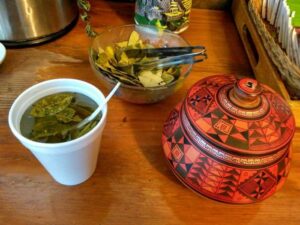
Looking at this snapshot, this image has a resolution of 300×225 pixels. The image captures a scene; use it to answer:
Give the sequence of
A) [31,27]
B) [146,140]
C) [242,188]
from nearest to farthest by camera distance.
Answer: [242,188] → [146,140] → [31,27]

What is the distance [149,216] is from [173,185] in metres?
0.06

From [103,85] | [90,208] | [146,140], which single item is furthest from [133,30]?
[90,208]

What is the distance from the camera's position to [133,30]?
25.9 inches

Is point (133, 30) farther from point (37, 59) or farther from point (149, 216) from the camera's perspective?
point (149, 216)

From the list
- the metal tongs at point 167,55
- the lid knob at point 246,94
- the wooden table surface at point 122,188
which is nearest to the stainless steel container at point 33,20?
the wooden table surface at point 122,188

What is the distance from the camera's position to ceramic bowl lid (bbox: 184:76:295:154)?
378 millimetres

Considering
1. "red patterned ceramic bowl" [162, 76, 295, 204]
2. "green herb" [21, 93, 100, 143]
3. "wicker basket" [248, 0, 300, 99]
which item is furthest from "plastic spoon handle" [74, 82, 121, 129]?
"wicker basket" [248, 0, 300, 99]

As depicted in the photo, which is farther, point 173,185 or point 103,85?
point 103,85

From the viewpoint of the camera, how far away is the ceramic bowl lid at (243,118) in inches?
14.9

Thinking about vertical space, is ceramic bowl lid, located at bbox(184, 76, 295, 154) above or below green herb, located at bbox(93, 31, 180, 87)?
above

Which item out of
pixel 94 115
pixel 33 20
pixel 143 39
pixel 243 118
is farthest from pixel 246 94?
pixel 33 20

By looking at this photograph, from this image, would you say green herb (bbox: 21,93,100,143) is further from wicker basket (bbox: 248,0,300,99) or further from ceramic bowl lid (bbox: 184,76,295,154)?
wicker basket (bbox: 248,0,300,99)

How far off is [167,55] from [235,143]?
0.84 feet

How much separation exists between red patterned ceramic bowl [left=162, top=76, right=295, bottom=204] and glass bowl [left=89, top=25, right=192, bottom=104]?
0.12 meters
